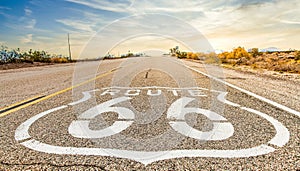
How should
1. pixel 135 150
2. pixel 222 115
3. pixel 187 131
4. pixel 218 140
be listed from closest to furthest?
1. pixel 135 150
2. pixel 218 140
3. pixel 187 131
4. pixel 222 115

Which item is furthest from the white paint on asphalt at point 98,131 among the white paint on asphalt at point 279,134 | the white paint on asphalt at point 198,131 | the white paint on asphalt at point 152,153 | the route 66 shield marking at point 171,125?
the white paint on asphalt at point 279,134

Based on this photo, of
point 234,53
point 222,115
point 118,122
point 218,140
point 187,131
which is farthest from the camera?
point 234,53

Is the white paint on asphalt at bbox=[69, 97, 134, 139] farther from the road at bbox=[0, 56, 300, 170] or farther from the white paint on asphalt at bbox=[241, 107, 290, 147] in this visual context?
the white paint on asphalt at bbox=[241, 107, 290, 147]

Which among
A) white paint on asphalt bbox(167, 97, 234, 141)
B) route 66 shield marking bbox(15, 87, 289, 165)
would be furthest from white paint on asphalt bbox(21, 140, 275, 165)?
white paint on asphalt bbox(167, 97, 234, 141)

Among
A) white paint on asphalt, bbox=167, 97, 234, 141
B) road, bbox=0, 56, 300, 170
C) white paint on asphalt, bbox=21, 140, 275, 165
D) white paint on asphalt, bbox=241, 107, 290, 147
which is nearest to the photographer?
road, bbox=0, 56, 300, 170

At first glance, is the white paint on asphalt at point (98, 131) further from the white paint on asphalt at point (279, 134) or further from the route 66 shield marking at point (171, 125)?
the white paint on asphalt at point (279, 134)

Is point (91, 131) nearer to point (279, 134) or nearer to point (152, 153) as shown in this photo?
point (152, 153)

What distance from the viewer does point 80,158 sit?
7.46 feet

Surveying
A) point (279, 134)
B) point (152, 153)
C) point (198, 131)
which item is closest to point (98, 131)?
point (152, 153)

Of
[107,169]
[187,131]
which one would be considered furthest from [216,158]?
[107,169]

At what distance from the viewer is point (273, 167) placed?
6.82 feet

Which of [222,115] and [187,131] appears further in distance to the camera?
[222,115]

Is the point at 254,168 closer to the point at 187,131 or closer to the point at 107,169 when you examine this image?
the point at 187,131

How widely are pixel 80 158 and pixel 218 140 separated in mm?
1510
